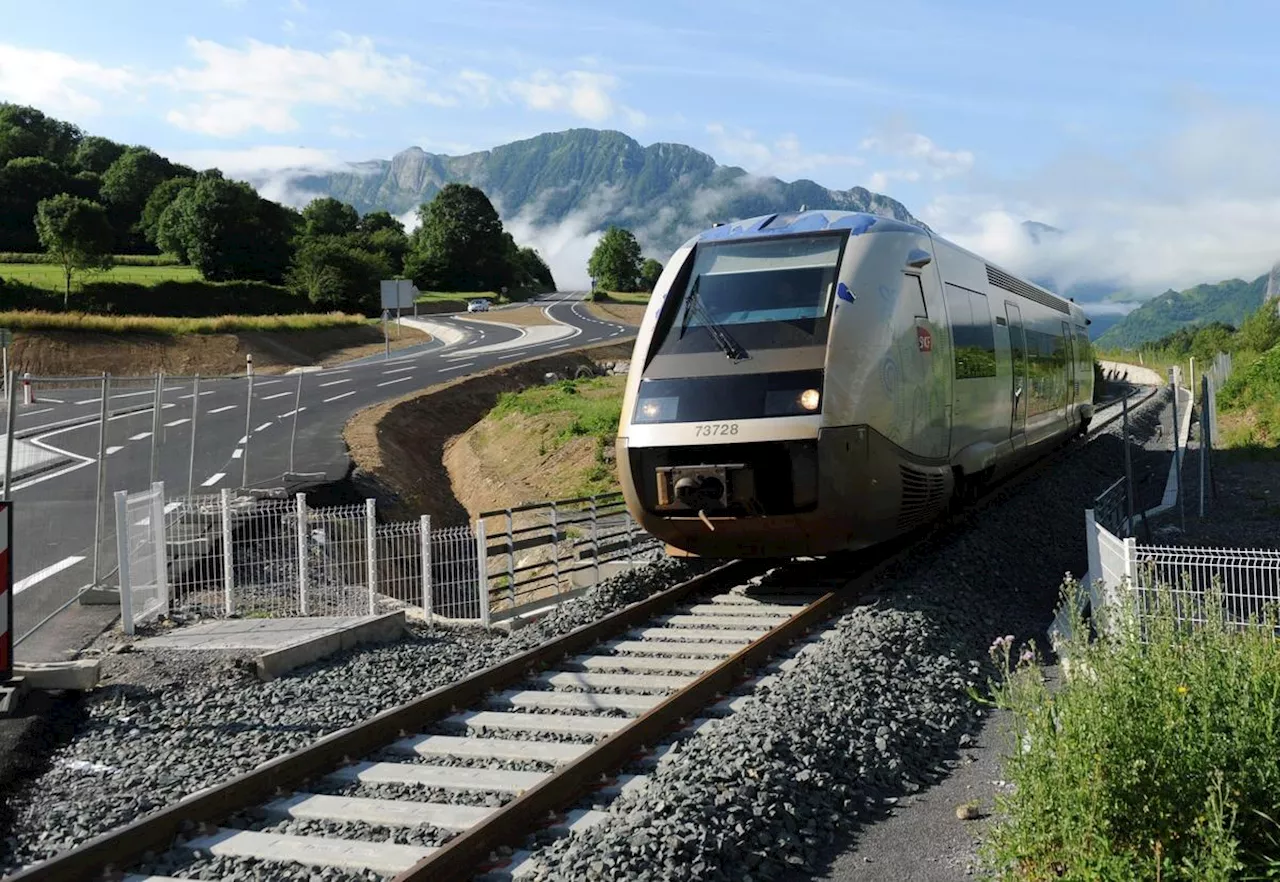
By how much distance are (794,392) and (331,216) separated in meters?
122

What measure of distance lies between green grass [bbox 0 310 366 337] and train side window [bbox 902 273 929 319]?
46.0 metres

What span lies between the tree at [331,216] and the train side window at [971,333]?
11079 cm

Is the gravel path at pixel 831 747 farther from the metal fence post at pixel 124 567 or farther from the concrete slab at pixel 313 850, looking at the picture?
the metal fence post at pixel 124 567

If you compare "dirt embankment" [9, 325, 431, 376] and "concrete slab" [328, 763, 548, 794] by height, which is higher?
"dirt embankment" [9, 325, 431, 376]

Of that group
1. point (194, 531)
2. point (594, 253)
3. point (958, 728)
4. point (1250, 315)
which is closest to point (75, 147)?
point (594, 253)

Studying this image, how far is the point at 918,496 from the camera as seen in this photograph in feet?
40.8

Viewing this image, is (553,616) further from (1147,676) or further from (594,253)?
(594,253)

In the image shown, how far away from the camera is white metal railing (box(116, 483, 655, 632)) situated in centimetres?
1336

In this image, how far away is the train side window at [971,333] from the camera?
14.0m

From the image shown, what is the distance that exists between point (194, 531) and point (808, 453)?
8.64 metres

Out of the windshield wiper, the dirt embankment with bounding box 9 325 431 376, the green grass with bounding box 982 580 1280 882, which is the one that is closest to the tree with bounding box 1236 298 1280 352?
the dirt embankment with bounding box 9 325 431 376

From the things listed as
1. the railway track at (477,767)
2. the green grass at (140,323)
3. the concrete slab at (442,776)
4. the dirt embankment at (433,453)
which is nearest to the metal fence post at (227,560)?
the railway track at (477,767)

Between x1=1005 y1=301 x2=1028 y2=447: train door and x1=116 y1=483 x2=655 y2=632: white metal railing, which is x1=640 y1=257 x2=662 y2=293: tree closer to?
x1=1005 y1=301 x2=1028 y2=447: train door

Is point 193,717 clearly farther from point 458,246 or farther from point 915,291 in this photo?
point 458,246
